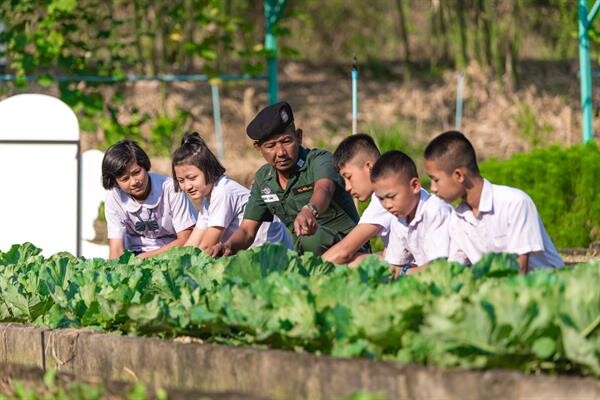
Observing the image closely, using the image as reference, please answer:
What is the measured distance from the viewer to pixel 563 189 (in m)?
11.2

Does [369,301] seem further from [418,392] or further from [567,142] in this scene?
[567,142]

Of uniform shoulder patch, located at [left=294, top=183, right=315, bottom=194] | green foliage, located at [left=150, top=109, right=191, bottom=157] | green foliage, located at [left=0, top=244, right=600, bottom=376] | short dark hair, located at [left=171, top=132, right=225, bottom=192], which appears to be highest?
green foliage, located at [left=150, top=109, right=191, bottom=157]

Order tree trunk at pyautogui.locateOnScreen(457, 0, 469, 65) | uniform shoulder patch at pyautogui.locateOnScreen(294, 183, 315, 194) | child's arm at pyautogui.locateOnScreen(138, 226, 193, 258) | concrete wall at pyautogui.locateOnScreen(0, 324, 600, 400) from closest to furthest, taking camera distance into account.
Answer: concrete wall at pyautogui.locateOnScreen(0, 324, 600, 400) < uniform shoulder patch at pyautogui.locateOnScreen(294, 183, 315, 194) < child's arm at pyautogui.locateOnScreen(138, 226, 193, 258) < tree trunk at pyautogui.locateOnScreen(457, 0, 469, 65)

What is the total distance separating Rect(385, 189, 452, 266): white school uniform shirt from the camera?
6582mm

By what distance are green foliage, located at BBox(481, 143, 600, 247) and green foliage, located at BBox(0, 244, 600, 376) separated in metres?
5.18

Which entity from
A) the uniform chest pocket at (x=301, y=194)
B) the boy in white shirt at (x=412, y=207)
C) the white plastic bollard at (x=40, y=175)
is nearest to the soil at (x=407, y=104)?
the white plastic bollard at (x=40, y=175)

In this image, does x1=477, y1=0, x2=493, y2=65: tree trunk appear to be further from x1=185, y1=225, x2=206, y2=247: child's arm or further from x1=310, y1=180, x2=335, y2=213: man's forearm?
x1=310, y1=180, x2=335, y2=213: man's forearm

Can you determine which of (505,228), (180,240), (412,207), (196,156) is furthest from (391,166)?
(180,240)

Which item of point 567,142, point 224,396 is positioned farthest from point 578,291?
point 567,142

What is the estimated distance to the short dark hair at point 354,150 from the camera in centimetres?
721

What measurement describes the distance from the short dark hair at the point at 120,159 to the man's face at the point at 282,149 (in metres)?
0.87

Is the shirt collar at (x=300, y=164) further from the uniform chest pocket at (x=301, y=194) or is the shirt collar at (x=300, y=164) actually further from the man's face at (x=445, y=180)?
the man's face at (x=445, y=180)

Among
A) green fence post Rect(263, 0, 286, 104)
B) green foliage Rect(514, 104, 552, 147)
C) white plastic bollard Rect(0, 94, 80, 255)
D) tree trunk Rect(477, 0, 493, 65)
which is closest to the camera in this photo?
white plastic bollard Rect(0, 94, 80, 255)

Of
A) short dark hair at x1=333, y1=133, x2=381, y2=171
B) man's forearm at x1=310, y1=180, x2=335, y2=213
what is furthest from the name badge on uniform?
short dark hair at x1=333, y1=133, x2=381, y2=171
